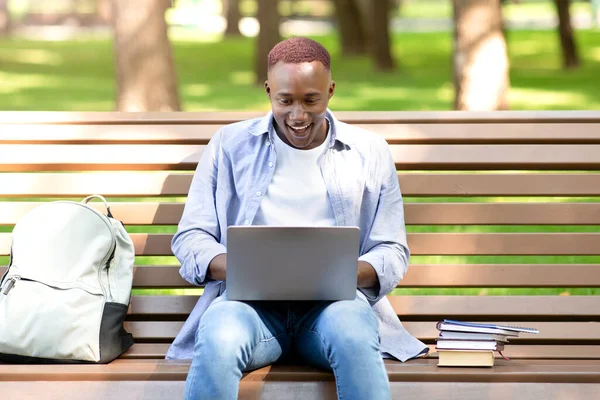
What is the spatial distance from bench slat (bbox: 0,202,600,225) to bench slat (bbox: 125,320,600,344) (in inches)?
16.5

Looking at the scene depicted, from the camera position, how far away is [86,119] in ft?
15.5

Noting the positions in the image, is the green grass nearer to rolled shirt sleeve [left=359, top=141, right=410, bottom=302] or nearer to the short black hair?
rolled shirt sleeve [left=359, top=141, right=410, bottom=302]

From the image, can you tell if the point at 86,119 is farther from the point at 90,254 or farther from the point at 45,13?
the point at 45,13

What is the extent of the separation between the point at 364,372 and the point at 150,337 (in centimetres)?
115

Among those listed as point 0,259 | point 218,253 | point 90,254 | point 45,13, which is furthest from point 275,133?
point 45,13

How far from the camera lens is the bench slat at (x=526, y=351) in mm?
4047

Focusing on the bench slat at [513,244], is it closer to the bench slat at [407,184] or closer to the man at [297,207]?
the bench slat at [407,184]

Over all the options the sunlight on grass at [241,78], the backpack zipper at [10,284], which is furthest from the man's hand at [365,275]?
the sunlight on grass at [241,78]

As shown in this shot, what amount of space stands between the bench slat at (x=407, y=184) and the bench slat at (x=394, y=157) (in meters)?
0.05

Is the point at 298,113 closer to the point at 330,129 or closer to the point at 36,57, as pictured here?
the point at 330,129

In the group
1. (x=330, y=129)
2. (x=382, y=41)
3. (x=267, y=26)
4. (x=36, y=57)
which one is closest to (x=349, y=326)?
(x=330, y=129)

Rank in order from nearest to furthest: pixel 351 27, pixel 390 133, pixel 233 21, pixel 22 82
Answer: pixel 390 133 → pixel 22 82 → pixel 351 27 → pixel 233 21

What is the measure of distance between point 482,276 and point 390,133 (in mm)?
707

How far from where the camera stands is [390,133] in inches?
180
